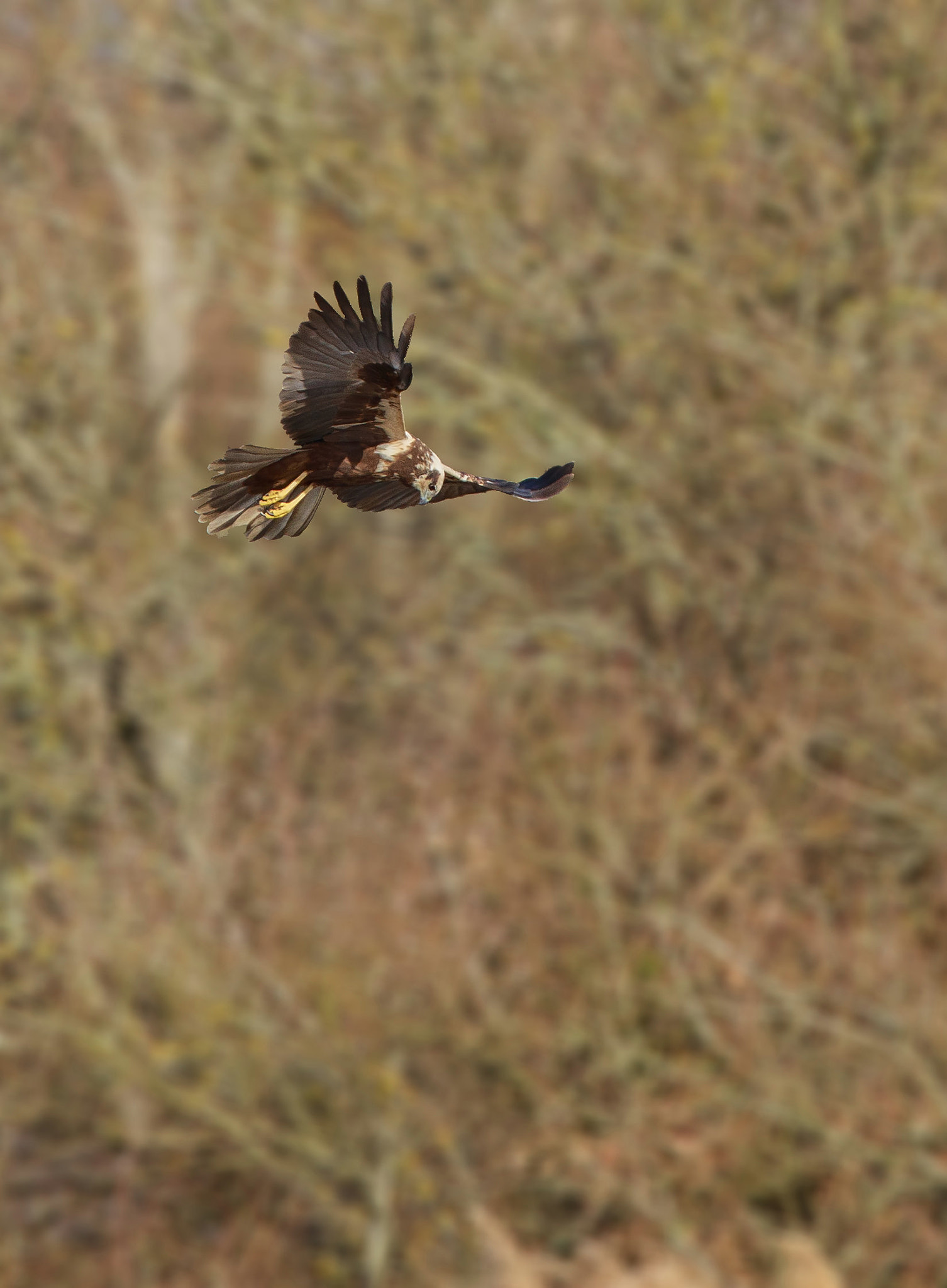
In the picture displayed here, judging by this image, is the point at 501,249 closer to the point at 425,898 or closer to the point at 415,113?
the point at 415,113

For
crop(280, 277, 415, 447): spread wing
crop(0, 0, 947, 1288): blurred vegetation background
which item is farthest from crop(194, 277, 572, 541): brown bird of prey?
crop(0, 0, 947, 1288): blurred vegetation background

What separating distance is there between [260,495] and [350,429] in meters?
0.19

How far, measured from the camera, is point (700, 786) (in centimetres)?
877

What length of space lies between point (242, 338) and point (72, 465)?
4.65 ft

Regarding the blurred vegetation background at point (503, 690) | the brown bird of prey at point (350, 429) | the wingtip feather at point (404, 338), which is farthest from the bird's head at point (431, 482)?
the blurred vegetation background at point (503, 690)

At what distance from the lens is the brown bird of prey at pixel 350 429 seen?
210cm

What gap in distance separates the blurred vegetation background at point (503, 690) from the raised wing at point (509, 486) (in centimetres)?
545

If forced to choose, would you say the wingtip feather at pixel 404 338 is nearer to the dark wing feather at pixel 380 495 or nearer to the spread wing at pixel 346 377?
the spread wing at pixel 346 377

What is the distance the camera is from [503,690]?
31.0 ft

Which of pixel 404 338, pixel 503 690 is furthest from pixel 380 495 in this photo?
pixel 503 690

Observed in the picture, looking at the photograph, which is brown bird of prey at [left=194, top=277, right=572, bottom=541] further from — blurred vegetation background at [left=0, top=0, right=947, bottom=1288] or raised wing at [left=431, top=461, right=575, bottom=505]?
blurred vegetation background at [left=0, top=0, right=947, bottom=1288]

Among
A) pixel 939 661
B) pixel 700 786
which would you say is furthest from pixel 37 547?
pixel 939 661

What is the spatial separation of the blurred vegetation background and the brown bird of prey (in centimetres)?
561

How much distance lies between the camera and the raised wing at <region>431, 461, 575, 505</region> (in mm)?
2123
